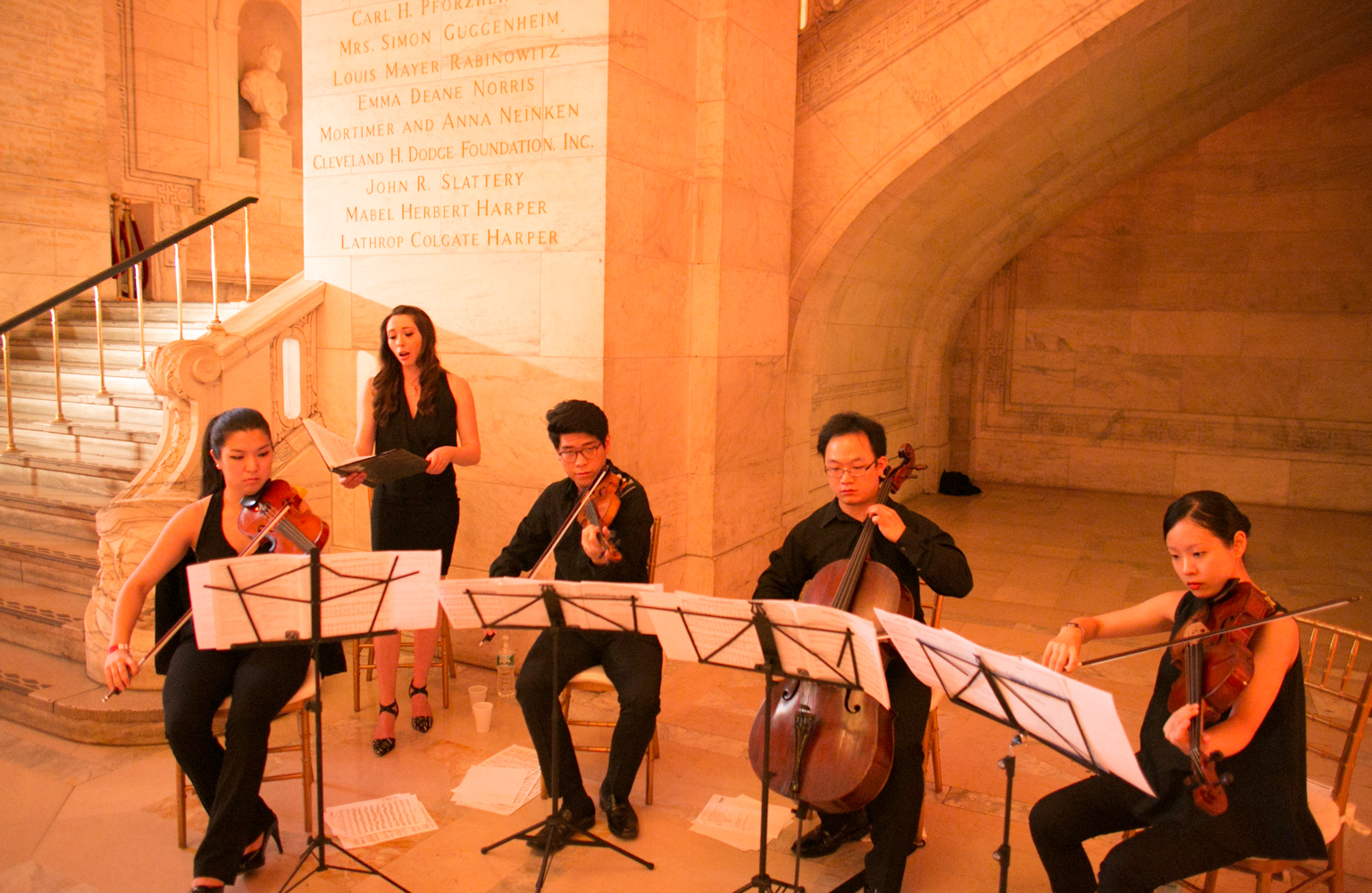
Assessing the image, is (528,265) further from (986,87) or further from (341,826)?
(986,87)

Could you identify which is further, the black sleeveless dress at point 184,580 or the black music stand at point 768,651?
the black sleeveless dress at point 184,580

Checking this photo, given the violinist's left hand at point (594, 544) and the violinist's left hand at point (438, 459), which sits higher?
the violinist's left hand at point (438, 459)

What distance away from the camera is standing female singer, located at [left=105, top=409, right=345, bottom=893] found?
2.82 metres

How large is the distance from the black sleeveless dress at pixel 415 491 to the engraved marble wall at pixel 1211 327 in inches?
282

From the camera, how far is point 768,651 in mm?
2504

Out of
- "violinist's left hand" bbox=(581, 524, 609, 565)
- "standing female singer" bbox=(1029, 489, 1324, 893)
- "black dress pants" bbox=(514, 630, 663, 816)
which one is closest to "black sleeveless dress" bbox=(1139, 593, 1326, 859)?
"standing female singer" bbox=(1029, 489, 1324, 893)

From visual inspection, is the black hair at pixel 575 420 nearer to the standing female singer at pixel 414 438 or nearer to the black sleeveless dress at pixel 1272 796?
the standing female singer at pixel 414 438

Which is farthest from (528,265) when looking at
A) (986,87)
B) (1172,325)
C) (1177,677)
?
(1172,325)

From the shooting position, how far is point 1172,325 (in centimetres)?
925

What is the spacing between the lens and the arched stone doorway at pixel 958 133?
5441 mm

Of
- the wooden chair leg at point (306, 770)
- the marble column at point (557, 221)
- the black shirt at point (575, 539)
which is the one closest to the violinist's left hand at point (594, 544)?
the black shirt at point (575, 539)

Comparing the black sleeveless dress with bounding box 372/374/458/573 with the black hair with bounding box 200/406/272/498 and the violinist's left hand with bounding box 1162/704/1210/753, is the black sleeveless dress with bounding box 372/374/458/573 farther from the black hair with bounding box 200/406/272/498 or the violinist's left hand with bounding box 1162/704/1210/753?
the violinist's left hand with bounding box 1162/704/1210/753

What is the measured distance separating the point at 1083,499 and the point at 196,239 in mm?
8623

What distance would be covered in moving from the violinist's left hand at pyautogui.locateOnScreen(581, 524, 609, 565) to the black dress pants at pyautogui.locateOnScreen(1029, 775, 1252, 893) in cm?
140
